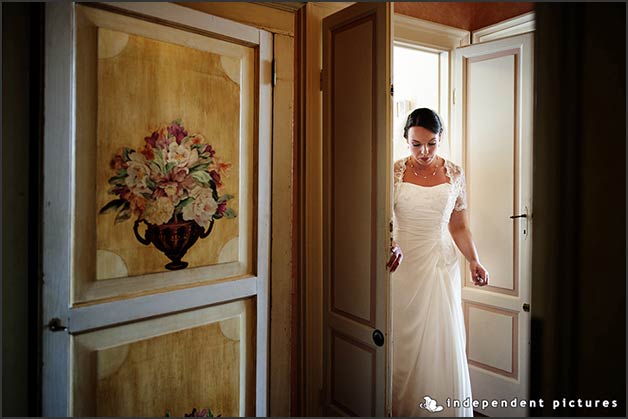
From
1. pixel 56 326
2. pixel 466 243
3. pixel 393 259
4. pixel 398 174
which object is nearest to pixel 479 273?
pixel 466 243

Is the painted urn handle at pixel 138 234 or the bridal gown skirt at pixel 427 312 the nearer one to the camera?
the painted urn handle at pixel 138 234

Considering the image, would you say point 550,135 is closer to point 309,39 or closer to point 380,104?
point 380,104

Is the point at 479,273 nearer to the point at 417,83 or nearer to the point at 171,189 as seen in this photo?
the point at 417,83

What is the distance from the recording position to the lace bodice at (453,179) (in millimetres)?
2176

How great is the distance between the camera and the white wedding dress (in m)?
2.03

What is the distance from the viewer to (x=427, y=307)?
210 centimetres

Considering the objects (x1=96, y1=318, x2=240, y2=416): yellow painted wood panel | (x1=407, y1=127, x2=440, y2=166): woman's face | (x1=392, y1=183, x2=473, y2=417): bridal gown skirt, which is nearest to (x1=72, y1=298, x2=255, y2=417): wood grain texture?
(x1=96, y1=318, x2=240, y2=416): yellow painted wood panel

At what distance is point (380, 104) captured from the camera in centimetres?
157

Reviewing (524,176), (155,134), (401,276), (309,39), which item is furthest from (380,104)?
(524,176)

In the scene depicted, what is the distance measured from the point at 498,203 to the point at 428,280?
664 millimetres

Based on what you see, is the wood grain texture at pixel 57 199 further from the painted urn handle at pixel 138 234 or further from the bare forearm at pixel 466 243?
the bare forearm at pixel 466 243

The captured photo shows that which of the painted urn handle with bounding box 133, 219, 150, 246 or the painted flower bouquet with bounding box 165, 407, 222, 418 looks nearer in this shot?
the painted urn handle with bounding box 133, 219, 150, 246

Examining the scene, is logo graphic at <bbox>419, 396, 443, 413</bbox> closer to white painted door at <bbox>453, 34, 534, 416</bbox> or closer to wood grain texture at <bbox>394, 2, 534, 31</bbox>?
white painted door at <bbox>453, 34, 534, 416</bbox>

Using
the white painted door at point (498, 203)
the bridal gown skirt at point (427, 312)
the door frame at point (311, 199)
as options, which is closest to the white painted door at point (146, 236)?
the door frame at point (311, 199)
